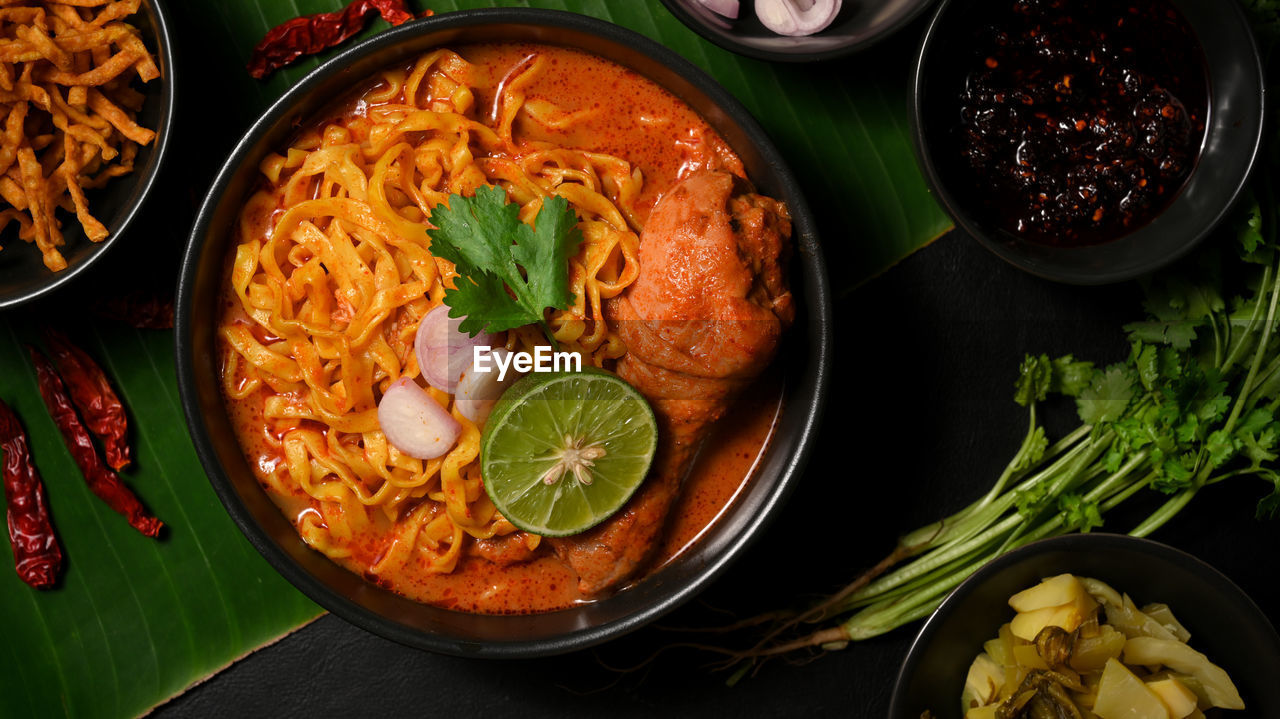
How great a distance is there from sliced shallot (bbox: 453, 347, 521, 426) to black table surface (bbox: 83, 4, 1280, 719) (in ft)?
5.21

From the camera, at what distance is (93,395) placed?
431 cm

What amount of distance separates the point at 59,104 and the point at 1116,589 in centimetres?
546

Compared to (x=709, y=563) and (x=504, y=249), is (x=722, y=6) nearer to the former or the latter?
(x=504, y=249)

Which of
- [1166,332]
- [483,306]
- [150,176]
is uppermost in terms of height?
[150,176]

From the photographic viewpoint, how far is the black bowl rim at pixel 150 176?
3803mm

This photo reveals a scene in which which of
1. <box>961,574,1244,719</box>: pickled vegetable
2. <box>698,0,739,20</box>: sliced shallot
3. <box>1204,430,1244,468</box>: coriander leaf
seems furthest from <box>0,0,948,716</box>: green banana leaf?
<box>961,574,1244,719</box>: pickled vegetable

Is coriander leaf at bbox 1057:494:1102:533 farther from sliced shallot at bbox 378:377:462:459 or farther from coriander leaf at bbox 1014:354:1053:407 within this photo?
sliced shallot at bbox 378:377:462:459

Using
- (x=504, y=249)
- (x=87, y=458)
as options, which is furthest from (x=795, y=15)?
(x=87, y=458)

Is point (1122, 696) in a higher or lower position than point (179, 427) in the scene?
lower

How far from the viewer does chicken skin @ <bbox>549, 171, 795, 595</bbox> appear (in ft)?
11.5

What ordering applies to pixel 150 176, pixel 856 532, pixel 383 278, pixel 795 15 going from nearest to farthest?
pixel 383 278
pixel 150 176
pixel 795 15
pixel 856 532

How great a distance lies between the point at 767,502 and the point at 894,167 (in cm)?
188

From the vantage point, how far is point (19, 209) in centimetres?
407

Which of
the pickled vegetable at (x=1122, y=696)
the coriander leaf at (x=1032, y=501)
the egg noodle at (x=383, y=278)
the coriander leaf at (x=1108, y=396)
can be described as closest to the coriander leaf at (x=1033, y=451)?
the coriander leaf at (x=1032, y=501)
